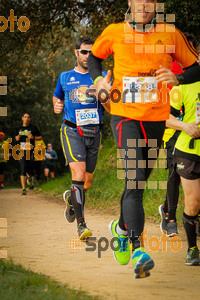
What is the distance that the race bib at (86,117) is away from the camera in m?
7.47

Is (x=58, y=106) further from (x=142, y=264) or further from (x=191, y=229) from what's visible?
(x=142, y=264)

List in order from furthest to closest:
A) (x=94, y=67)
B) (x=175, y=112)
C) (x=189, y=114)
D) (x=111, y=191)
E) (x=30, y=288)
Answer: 1. (x=111, y=191)
2. (x=175, y=112)
3. (x=189, y=114)
4. (x=94, y=67)
5. (x=30, y=288)

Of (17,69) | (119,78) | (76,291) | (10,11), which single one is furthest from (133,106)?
(17,69)

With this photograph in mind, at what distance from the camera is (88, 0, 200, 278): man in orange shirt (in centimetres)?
470

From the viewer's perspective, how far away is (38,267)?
5.55 meters

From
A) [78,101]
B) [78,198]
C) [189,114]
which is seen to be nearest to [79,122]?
[78,101]

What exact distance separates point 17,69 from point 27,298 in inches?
538

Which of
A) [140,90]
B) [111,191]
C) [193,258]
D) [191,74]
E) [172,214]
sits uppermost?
[191,74]

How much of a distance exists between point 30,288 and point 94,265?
4.55ft

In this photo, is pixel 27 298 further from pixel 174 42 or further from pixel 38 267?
pixel 174 42

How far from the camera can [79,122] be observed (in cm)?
752

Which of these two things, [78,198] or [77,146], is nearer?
[78,198]

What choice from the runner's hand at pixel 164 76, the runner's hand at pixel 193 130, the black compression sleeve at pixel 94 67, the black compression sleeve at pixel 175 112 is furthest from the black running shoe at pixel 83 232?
the runner's hand at pixel 164 76

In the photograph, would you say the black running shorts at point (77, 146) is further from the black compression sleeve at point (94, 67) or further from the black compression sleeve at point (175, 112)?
the black compression sleeve at point (94, 67)
